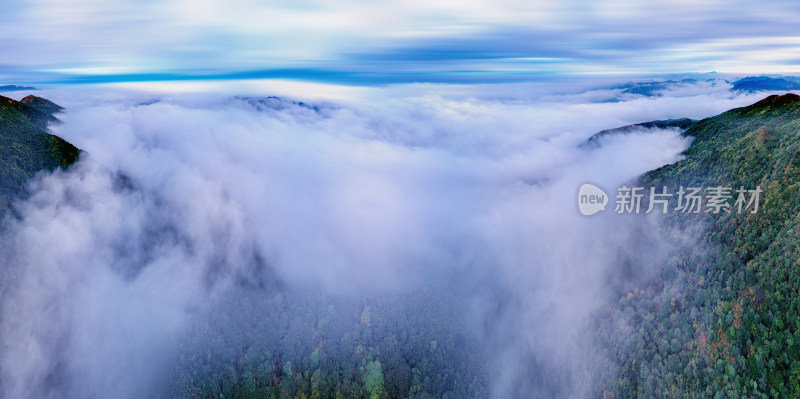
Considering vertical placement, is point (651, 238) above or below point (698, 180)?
below

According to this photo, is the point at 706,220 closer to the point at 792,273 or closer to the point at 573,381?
the point at 792,273

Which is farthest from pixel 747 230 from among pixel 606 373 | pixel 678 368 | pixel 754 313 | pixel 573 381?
pixel 573 381

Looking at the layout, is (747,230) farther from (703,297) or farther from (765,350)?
(765,350)

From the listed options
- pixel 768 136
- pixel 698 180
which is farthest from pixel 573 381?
pixel 768 136

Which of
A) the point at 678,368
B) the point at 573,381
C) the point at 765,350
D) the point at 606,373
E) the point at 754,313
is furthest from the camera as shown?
the point at 573,381

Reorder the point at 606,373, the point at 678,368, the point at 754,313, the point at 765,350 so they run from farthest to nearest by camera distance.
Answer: the point at 606,373, the point at 678,368, the point at 754,313, the point at 765,350

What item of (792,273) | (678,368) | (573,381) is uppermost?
(792,273)

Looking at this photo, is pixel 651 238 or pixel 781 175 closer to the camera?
pixel 781 175
